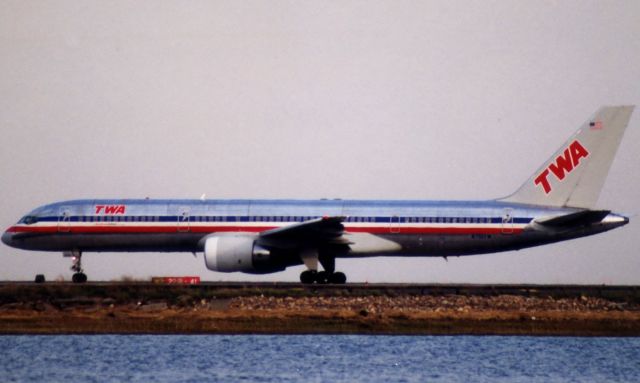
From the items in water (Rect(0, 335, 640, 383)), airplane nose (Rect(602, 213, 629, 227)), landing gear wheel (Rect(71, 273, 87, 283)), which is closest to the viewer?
water (Rect(0, 335, 640, 383))

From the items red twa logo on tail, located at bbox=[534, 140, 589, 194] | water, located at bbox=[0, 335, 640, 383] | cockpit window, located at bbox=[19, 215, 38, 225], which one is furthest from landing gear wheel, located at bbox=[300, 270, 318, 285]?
cockpit window, located at bbox=[19, 215, 38, 225]

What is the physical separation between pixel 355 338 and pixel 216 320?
4.74 m

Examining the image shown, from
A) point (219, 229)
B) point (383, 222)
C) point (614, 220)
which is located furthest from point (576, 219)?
point (219, 229)

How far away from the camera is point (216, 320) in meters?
40.3

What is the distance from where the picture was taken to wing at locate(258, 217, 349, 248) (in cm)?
4741

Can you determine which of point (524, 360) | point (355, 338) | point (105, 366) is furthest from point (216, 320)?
point (524, 360)

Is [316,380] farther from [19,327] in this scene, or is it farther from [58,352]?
[19,327]

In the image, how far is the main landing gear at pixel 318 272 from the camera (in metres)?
49.4

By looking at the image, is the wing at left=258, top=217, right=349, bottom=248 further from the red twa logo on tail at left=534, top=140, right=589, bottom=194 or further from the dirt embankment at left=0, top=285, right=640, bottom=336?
the red twa logo on tail at left=534, top=140, right=589, bottom=194

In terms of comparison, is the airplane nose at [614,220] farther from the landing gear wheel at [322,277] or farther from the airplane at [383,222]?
Result: the landing gear wheel at [322,277]

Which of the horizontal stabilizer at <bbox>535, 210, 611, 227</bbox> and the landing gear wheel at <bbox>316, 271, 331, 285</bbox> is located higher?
the horizontal stabilizer at <bbox>535, 210, 611, 227</bbox>

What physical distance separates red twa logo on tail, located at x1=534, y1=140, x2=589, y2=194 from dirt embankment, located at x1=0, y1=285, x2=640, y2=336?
7.47 metres

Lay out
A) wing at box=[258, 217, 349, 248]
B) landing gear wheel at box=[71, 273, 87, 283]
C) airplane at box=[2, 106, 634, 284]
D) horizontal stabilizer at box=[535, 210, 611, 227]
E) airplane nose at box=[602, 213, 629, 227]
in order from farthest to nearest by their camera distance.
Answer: landing gear wheel at box=[71, 273, 87, 283] → airplane at box=[2, 106, 634, 284] → airplane nose at box=[602, 213, 629, 227] → horizontal stabilizer at box=[535, 210, 611, 227] → wing at box=[258, 217, 349, 248]

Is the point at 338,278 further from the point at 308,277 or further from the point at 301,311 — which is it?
the point at 301,311
